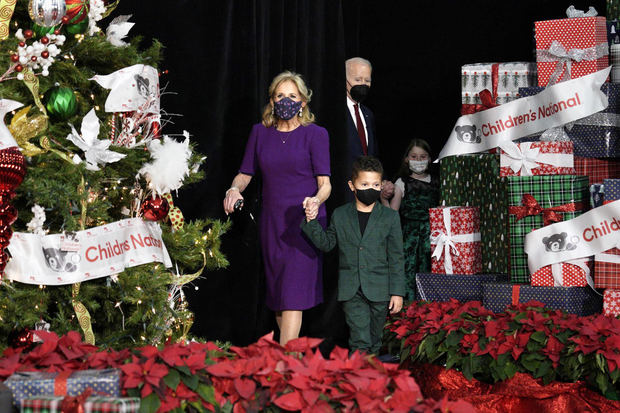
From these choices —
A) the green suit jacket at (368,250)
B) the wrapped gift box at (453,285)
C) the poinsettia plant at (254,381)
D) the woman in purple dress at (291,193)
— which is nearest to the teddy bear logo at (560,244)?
the wrapped gift box at (453,285)

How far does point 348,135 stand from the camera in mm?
6246

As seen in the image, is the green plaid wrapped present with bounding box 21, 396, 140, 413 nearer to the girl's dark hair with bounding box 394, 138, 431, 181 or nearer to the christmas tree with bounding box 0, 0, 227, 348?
the christmas tree with bounding box 0, 0, 227, 348

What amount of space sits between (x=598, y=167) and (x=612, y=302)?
1.01 meters

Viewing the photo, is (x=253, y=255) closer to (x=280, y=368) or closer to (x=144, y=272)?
(x=144, y=272)

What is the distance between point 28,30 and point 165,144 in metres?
0.76

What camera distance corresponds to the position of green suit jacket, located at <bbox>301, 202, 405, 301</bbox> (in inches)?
188

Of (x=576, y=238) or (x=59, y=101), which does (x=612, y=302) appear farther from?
(x=59, y=101)

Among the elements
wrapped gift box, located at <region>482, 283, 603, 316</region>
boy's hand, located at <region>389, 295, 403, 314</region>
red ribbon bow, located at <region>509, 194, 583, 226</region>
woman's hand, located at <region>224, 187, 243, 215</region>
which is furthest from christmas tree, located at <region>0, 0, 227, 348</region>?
red ribbon bow, located at <region>509, 194, 583, 226</region>

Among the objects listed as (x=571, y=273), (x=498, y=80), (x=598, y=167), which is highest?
(x=498, y=80)

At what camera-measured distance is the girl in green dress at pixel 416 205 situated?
6.48 metres

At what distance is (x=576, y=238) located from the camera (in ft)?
15.6

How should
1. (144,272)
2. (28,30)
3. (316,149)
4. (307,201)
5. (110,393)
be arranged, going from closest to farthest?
1. (110,393)
2. (28,30)
3. (144,272)
4. (307,201)
5. (316,149)

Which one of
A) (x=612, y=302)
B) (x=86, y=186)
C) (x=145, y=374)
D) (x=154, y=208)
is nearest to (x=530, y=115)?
(x=612, y=302)

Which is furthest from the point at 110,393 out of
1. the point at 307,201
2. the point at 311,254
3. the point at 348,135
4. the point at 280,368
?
the point at 348,135
